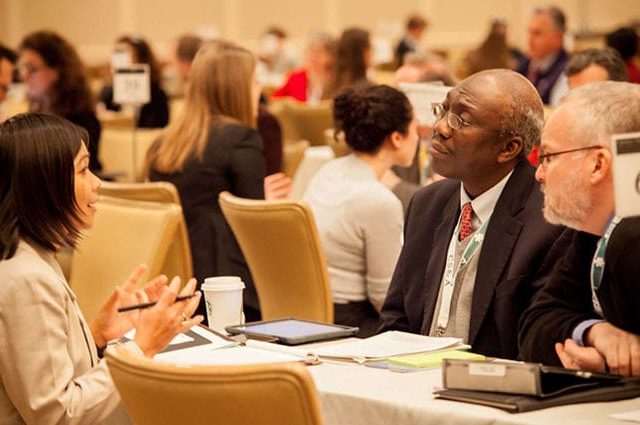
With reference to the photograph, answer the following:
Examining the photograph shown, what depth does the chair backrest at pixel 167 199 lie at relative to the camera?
13.5 ft

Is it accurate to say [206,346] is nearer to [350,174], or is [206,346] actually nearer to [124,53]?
[350,174]

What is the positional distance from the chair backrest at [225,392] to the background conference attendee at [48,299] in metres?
0.47

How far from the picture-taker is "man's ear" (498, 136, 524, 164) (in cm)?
327

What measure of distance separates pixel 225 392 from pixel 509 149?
4.92ft

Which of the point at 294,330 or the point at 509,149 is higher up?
the point at 509,149

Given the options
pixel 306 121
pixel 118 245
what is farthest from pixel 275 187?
pixel 306 121

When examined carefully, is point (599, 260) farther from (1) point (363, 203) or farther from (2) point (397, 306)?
(1) point (363, 203)

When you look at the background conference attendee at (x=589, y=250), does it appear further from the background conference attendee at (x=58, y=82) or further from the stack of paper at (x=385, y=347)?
the background conference attendee at (x=58, y=82)

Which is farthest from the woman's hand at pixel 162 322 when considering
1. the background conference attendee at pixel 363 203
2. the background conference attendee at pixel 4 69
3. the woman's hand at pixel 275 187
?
the background conference attendee at pixel 4 69

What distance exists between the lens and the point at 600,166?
104 inches

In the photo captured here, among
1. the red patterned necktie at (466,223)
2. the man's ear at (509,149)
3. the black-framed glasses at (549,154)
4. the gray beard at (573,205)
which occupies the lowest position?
the red patterned necktie at (466,223)

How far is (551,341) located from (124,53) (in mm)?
5747

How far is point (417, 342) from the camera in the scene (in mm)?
2938

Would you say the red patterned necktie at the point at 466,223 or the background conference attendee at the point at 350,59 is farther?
the background conference attendee at the point at 350,59
